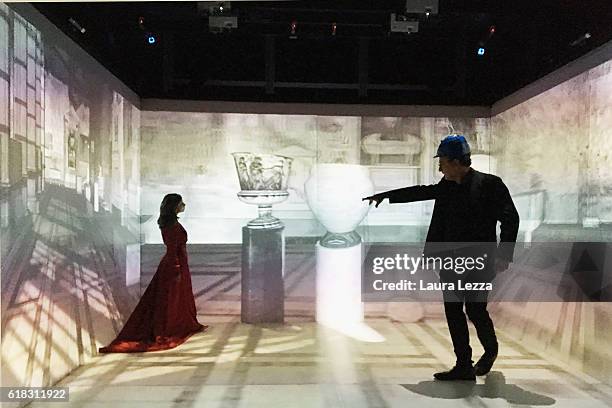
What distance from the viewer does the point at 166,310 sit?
396 centimetres

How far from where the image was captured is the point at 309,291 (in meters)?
4.37

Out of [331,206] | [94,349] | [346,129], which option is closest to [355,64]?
[346,129]

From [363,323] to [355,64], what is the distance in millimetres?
2048

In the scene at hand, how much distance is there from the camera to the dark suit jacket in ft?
11.1

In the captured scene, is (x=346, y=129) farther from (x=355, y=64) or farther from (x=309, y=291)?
(x=309, y=291)

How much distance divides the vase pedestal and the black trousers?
143cm

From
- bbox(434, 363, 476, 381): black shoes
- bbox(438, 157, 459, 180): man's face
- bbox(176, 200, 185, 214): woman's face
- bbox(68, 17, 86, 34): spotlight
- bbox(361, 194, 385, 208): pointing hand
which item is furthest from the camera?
bbox(176, 200, 185, 214): woman's face

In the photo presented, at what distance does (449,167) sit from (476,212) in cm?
34

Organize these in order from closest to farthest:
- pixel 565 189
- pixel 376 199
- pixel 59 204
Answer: pixel 59 204, pixel 565 189, pixel 376 199

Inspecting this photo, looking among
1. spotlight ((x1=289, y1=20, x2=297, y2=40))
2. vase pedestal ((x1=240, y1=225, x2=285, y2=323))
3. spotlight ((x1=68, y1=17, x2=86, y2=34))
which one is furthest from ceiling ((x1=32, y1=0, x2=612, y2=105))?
vase pedestal ((x1=240, y1=225, x2=285, y2=323))

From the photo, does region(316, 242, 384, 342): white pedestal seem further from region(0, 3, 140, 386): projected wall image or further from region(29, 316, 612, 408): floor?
region(0, 3, 140, 386): projected wall image

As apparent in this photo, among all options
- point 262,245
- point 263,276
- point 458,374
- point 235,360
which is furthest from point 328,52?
point 458,374

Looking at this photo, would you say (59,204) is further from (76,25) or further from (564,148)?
(564,148)

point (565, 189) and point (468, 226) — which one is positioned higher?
point (565, 189)
